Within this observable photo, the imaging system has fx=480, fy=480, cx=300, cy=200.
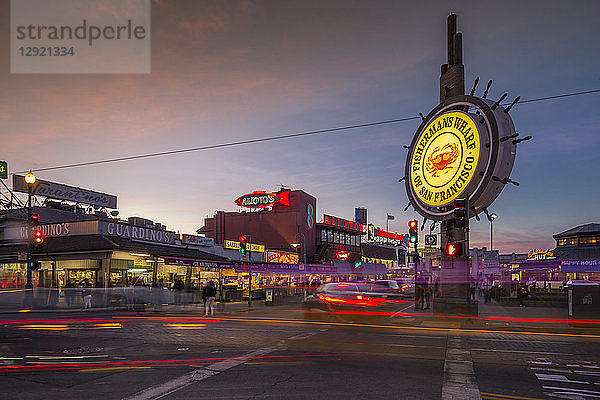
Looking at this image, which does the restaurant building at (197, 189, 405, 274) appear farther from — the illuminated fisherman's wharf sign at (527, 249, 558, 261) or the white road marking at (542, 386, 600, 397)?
the white road marking at (542, 386, 600, 397)

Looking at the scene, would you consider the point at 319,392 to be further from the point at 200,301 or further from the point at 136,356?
the point at 200,301

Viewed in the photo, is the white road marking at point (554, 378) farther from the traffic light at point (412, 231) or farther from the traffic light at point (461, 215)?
the traffic light at point (412, 231)

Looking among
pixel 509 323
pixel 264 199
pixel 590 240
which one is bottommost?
pixel 509 323

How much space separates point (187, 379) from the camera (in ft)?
30.6

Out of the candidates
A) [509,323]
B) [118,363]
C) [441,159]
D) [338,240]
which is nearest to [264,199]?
[338,240]

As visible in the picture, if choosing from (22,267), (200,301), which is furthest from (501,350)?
(22,267)

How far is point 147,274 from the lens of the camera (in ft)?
139

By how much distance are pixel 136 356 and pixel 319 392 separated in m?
5.96

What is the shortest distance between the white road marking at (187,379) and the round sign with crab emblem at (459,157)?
14.4m

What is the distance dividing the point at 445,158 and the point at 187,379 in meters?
17.9

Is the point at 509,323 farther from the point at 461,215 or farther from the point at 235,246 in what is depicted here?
the point at 235,246

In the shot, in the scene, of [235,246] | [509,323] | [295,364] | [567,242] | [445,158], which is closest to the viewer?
[295,364]

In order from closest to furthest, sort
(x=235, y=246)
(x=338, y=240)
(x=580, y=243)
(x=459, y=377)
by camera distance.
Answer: (x=459, y=377) → (x=235, y=246) → (x=580, y=243) → (x=338, y=240)

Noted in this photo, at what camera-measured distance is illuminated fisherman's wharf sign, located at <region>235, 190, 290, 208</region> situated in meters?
70.3
